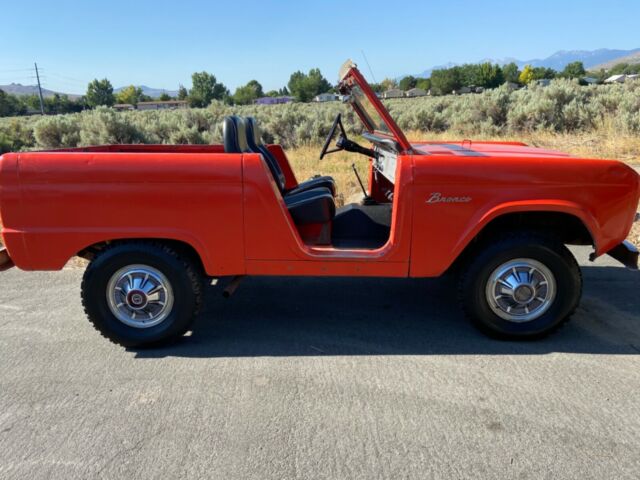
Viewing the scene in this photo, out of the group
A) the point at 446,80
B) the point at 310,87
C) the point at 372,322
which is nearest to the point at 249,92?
the point at 310,87

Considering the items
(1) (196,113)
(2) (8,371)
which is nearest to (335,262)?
(2) (8,371)

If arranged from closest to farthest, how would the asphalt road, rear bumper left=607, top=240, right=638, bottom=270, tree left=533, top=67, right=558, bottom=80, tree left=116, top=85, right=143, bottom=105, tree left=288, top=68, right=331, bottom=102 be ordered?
the asphalt road, rear bumper left=607, top=240, right=638, bottom=270, tree left=288, top=68, right=331, bottom=102, tree left=533, top=67, right=558, bottom=80, tree left=116, top=85, right=143, bottom=105

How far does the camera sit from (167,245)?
3477mm

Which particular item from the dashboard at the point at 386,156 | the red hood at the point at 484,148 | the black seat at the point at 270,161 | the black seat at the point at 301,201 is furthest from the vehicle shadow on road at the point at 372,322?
the red hood at the point at 484,148

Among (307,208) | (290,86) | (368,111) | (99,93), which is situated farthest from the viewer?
(99,93)

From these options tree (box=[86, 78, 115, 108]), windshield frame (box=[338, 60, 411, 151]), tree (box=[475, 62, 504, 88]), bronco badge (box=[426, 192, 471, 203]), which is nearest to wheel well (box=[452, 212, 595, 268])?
bronco badge (box=[426, 192, 471, 203])

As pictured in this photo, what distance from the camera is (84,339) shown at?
12.2 feet

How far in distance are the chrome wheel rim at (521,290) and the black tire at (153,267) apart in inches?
85.4

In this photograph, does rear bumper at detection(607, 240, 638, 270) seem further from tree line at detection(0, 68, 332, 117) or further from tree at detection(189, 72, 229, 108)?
tree at detection(189, 72, 229, 108)

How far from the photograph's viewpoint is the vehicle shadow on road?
11.5 feet

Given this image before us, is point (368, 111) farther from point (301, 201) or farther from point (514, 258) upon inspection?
point (514, 258)

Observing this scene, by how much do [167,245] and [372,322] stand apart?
5.66 feet

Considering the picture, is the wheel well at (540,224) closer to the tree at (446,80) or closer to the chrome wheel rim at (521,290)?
the chrome wheel rim at (521,290)

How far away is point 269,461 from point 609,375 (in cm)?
226
